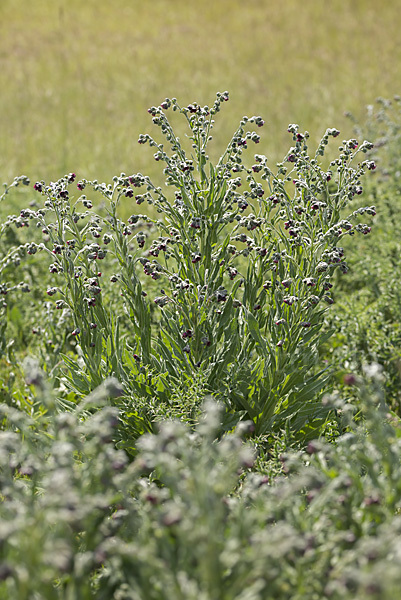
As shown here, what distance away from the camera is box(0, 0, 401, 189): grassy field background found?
392 inches

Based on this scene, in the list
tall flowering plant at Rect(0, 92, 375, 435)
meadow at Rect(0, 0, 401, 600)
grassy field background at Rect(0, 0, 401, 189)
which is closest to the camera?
meadow at Rect(0, 0, 401, 600)

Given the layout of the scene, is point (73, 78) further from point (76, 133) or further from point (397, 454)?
point (397, 454)

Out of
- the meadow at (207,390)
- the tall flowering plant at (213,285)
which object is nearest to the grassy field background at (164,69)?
the meadow at (207,390)

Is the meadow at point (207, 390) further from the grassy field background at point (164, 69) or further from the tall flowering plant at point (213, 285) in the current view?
the grassy field background at point (164, 69)

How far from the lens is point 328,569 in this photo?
2.14 meters

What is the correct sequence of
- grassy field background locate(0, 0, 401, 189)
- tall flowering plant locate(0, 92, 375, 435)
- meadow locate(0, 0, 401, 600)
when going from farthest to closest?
grassy field background locate(0, 0, 401, 189) < tall flowering plant locate(0, 92, 375, 435) < meadow locate(0, 0, 401, 600)

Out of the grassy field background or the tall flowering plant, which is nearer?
the tall flowering plant

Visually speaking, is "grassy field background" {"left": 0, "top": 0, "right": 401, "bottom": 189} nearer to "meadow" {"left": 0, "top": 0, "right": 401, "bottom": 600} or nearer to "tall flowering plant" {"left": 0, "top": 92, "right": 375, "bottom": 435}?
"meadow" {"left": 0, "top": 0, "right": 401, "bottom": 600}

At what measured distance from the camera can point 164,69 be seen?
43.9 ft

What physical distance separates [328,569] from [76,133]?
9450mm

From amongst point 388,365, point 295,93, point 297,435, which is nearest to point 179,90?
point 295,93

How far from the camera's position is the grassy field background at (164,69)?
997cm

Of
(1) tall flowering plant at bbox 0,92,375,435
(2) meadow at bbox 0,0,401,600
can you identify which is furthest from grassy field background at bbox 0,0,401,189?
(1) tall flowering plant at bbox 0,92,375,435

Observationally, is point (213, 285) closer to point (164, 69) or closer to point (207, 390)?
point (207, 390)
